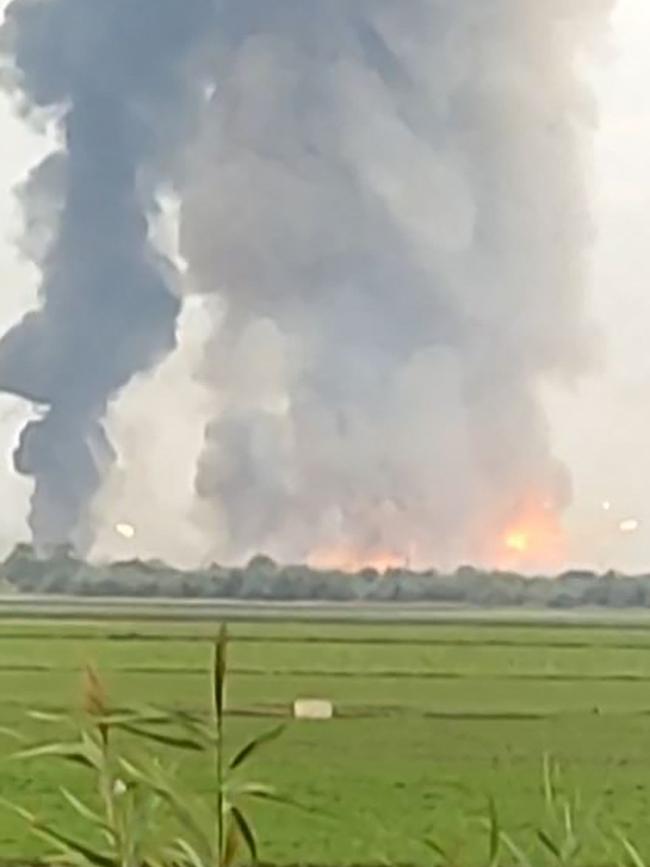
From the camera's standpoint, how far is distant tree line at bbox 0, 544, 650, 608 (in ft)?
5.51

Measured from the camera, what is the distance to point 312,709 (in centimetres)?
166

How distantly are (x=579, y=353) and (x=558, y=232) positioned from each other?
0.48 feet

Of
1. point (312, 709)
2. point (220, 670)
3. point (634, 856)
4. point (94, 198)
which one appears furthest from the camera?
point (94, 198)

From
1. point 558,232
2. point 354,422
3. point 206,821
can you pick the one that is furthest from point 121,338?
point 206,821

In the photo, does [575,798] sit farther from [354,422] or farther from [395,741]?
[354,422]

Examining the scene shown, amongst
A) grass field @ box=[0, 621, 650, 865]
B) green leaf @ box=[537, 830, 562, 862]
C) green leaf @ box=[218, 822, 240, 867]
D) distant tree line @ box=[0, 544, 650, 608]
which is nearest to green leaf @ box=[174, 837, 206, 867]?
green leaf @ box=[218, 822, 240, 867]

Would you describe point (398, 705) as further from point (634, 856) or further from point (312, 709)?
point (634, 856)

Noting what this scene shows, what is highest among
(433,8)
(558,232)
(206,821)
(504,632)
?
(433,8)

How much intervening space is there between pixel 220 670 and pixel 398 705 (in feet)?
3.21

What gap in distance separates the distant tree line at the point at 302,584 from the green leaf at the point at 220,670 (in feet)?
2.98

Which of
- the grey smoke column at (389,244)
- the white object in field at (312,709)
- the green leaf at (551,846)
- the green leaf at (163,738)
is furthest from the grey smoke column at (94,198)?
the green leaf at (163,738)

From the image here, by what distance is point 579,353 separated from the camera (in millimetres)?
1757

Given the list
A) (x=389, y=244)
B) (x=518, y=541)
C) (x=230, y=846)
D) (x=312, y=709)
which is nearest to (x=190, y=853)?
(x=230, y=846)

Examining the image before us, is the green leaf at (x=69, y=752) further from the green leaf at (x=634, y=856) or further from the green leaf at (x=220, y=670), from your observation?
the green leaf at (x=634, y=856)
